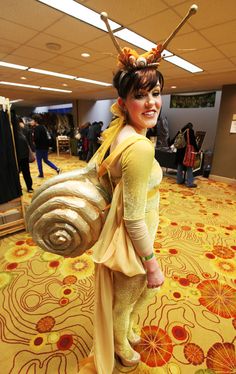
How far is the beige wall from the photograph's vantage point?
5184 millimetres

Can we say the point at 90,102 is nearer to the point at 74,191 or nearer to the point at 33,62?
the point at 33,62

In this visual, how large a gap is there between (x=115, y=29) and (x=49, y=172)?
4.29 metres

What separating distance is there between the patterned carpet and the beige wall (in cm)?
336

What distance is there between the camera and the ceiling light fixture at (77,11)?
1899 millimetres

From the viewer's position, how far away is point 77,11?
205 cm

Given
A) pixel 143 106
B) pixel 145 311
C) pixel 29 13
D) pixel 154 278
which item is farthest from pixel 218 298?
pixel 29 13

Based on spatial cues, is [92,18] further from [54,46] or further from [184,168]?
[184,168]

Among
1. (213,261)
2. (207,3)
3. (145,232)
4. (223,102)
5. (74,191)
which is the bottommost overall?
(213,261)

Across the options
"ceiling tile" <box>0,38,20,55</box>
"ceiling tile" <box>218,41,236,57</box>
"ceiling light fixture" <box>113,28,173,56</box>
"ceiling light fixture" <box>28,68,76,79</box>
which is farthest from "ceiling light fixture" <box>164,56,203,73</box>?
"ceiling light fixture" <box>28,68,76,79</box>

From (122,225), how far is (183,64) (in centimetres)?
388

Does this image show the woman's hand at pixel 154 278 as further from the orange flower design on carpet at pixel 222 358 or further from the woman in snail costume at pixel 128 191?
the orange flower design on carpet at pixel 222 358

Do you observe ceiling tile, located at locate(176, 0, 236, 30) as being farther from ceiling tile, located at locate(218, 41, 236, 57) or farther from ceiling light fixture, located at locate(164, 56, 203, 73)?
ceiling light fixture, located at locate(164, 56, 203, 73)

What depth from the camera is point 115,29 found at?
2.40 meters

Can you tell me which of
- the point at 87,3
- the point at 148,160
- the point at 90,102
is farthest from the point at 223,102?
the point at 90,102
